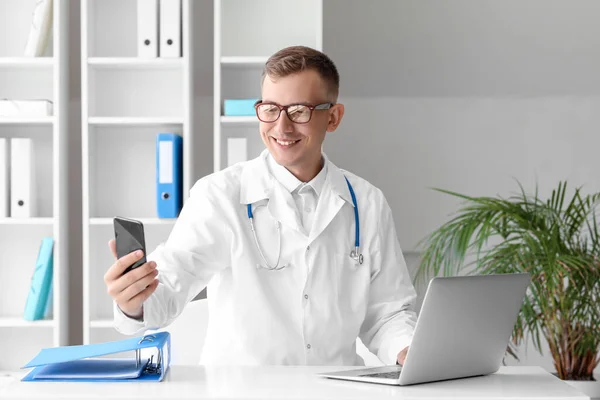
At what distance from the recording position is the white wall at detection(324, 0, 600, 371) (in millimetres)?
3912

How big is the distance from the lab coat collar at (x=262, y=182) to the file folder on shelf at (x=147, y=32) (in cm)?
151

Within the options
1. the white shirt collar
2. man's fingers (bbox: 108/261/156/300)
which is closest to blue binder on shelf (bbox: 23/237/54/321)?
the white shirt collar

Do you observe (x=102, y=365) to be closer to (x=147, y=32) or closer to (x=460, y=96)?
(x=147, y=32)

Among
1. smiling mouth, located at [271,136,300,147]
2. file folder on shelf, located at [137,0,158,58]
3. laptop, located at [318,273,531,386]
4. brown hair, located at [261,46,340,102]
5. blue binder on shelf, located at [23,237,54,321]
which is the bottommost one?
blue binder on shelf, located at [23,237,54,321]

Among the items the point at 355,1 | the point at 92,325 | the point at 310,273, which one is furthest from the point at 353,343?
the point at 355,1

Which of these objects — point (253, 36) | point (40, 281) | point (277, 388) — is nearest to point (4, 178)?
point (40, 281)

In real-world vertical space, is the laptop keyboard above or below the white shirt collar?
below

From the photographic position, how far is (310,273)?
72.4 inches

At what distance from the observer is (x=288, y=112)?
180 cm

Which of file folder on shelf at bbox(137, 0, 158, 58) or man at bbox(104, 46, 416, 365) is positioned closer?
man at bbox(104, 46, 416, 365)

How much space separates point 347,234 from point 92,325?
173cm

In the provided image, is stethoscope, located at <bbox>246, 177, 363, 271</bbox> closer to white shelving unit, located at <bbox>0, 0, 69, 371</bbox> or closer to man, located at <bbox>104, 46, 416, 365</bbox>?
man, located at <bbox>104, 46, 416, 365</bbox>

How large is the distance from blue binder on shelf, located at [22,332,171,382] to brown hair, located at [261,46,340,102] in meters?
0.70

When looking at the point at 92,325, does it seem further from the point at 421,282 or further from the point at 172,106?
the point at 421,282
